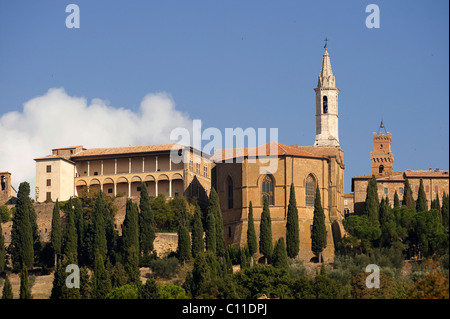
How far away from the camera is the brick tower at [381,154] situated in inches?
4378

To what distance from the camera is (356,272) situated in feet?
218

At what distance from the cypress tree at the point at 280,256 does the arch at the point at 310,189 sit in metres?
8.15

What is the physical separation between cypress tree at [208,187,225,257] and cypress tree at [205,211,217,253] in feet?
1.39

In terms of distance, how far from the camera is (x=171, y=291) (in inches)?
2451

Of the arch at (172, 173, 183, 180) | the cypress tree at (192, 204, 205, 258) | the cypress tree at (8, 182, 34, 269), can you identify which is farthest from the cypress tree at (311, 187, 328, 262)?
the cypress tree at (8, 182, 34, 269)

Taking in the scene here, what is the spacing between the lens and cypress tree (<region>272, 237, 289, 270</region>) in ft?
222

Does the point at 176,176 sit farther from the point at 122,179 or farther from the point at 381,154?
the point at 381,154

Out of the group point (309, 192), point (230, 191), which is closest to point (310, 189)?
point (309, 192)

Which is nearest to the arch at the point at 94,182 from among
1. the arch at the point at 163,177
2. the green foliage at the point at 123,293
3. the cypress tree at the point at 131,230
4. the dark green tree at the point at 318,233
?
the arch at the point at 163,177

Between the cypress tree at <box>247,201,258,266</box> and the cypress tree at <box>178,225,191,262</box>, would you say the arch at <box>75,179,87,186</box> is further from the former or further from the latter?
the cypress tree at <box>247,201,258,266</box>

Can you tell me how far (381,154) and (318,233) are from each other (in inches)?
1642
